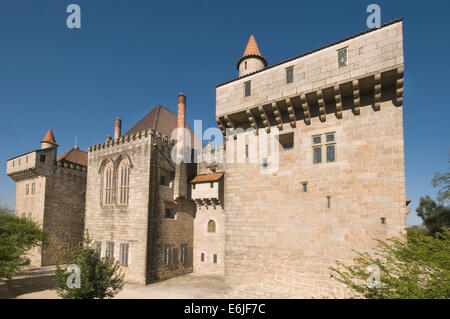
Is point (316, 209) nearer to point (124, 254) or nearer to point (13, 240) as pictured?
point (124, 254)

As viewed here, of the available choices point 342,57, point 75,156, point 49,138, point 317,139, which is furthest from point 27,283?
point 342,57

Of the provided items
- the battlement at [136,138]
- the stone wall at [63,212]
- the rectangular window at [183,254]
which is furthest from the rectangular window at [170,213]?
the stone wall at [63,212]

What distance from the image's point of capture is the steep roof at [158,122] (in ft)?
80.0

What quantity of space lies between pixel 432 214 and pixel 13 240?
1743 inches

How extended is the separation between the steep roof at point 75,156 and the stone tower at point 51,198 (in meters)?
2.86

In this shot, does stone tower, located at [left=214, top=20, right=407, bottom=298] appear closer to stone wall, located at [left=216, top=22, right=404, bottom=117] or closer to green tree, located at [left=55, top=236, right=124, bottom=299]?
stone wall, located at [left=216, top=22, right=404, bottom=117]

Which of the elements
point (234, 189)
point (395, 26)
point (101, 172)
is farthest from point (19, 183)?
point (395, 26)

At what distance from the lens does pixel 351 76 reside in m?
10.8

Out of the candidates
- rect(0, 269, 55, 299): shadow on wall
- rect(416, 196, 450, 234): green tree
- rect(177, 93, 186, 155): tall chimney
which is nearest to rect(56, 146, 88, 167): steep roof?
rect(0, 269, 55, 299): shadow on wall

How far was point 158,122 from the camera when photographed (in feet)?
80.4

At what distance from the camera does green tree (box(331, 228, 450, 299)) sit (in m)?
6.97

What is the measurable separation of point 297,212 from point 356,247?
2.68 m

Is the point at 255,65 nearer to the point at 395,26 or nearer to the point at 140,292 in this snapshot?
Answer: the point at 395,26

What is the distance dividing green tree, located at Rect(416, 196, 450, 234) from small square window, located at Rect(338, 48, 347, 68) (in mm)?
29582
